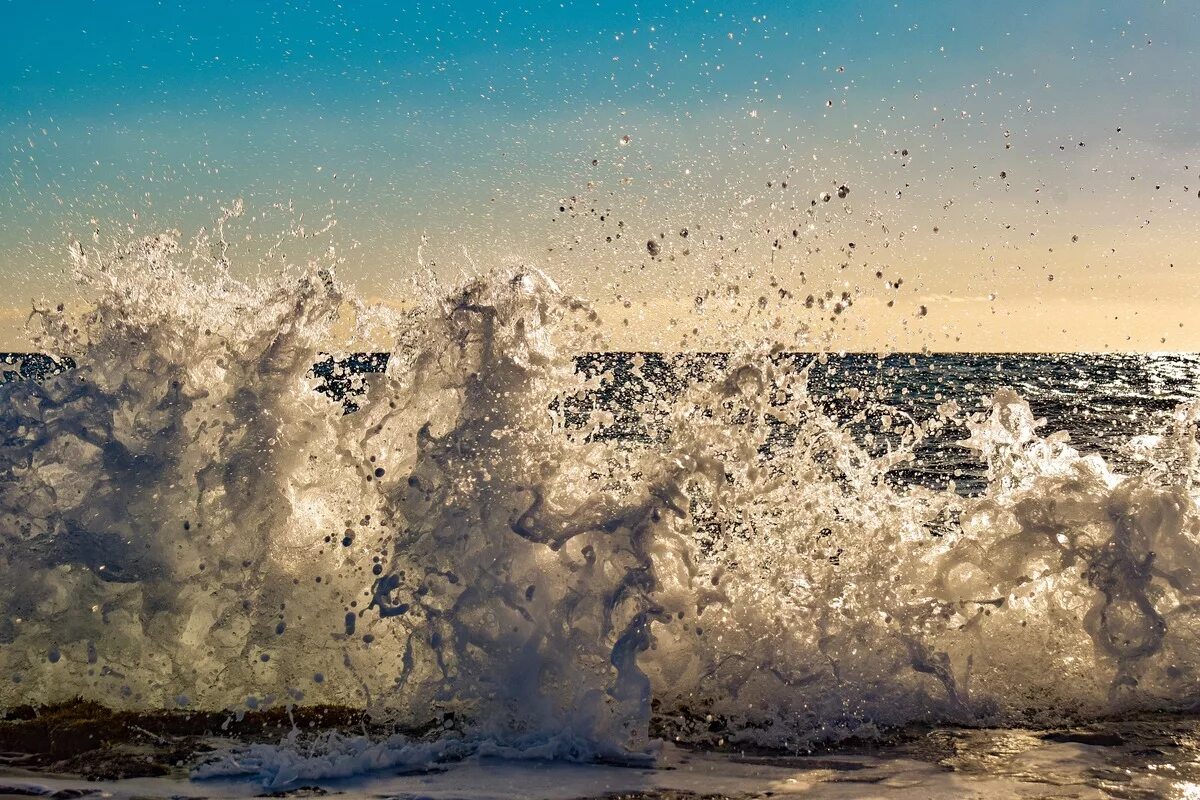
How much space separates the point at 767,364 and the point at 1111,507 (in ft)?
7.38

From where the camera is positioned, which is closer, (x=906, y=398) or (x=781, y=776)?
(x=781, y=776)

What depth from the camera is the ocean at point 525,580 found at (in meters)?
4.99

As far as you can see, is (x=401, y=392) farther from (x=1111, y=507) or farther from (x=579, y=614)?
(x=1111, y=507)

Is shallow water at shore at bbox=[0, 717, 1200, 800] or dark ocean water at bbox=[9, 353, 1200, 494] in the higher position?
→ dark ocean water at bbox=[9, 353, 1200, 494]

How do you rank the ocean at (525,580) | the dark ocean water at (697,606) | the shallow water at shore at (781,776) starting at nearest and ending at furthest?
1. the shallow water at shore at (781,776)
2. the dark ocean water at (697,606)
3. the ocean at (525,580)

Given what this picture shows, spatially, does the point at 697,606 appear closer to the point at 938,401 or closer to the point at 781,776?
the point at 781,776

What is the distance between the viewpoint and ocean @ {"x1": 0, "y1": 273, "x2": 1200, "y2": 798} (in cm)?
499

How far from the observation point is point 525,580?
19.1ft

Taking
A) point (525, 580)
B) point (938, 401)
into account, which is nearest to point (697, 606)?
point (525, 580)

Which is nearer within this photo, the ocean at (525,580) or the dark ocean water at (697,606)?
the dark ocean water at (697,606)

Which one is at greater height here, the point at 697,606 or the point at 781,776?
the point at 697,606

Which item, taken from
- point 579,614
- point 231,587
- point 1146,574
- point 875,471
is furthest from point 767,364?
point 231,587

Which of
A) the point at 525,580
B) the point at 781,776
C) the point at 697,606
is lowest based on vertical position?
the point at 781,776

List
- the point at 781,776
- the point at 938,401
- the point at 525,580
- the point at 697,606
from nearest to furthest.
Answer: the point at 781,776 → the point at 525,580 → the point at 697,606 → the point at 938,401
